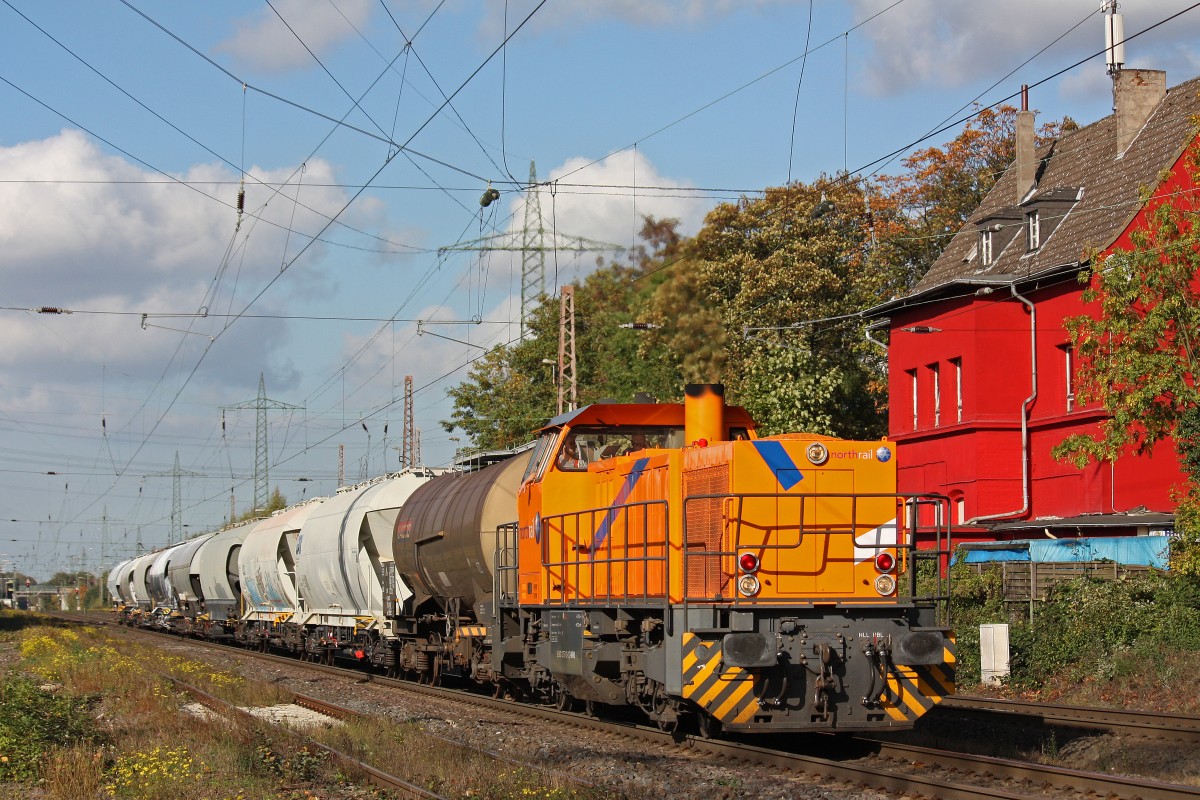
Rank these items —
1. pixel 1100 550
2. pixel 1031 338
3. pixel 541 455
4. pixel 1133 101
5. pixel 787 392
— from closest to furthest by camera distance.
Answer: pixel 541 455
pixel 1100 550
pixel 1031 338
pixel 1133 101
pixel 787 392

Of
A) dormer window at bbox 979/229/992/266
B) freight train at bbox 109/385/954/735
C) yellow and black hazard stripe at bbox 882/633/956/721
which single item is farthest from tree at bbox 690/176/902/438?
yellow and black hazard stripe at bbox 882/633/956/721

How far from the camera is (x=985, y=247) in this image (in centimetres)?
3394

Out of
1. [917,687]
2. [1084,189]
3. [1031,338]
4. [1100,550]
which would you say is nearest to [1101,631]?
[1100,550]

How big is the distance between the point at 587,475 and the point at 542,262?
32283 mm

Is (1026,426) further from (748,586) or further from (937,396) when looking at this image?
(748,586)

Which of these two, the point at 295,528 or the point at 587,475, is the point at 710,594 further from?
the point at 295,528

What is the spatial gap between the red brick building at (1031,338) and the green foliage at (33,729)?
69.5 feet

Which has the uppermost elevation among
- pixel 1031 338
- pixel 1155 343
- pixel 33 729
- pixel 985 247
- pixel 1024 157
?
pixel 1024 157

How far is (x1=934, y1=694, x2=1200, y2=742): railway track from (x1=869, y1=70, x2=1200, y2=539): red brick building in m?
12.0

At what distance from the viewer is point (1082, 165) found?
33.3m

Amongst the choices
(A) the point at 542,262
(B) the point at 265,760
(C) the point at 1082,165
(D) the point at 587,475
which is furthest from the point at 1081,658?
(A) the point at 542,262

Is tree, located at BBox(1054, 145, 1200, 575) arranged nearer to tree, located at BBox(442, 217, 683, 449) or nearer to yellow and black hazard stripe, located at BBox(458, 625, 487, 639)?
yellow and black hazard stripe, located at BBox(458, 625, 487, 639)

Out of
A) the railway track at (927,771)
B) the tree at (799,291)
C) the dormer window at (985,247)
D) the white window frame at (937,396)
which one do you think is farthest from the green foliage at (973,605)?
the tree at (799,291)

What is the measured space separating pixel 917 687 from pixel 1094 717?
470cm
